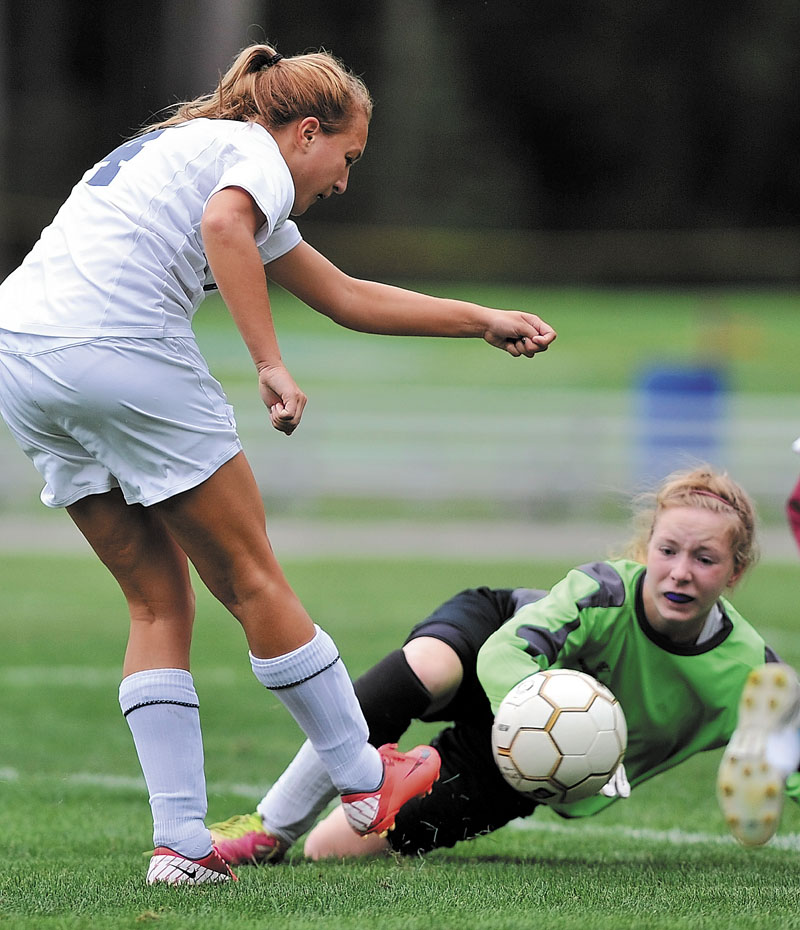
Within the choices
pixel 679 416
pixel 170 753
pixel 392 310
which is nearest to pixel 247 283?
pixel 392 310

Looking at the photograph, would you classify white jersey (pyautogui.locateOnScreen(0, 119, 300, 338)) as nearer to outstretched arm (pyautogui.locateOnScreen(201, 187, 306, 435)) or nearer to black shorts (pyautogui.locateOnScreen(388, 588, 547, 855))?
outstretched arm (pyautogui.locateOnScreen(201, 187, 306, 435))

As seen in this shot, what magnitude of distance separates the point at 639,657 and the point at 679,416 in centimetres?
1308

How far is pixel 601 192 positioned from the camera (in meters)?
45.9

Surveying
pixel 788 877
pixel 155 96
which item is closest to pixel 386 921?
pixel 788 877

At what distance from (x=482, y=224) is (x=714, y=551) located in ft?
131

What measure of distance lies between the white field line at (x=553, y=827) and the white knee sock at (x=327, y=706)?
129cm

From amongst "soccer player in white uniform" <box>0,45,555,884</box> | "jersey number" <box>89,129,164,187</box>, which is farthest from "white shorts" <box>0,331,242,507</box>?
"jersey number" <box>89,129,164,187</box>

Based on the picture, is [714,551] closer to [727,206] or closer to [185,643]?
[185,643]

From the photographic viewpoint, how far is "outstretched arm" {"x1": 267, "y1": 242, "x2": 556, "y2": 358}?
Answer: 3.58 m

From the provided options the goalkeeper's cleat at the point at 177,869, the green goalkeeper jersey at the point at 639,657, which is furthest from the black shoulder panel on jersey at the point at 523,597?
the goalkeeper's cleat at the point at 177,869

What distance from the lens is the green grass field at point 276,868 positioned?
3080mm

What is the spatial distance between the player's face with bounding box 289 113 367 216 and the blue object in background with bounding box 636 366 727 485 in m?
11.4

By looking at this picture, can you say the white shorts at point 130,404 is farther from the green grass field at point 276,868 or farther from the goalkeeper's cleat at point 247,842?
the goalkeeper's cleat at point 247,842

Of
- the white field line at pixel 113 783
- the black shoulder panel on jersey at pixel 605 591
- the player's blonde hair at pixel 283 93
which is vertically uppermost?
the player's blonde hair at pixel 283 93
